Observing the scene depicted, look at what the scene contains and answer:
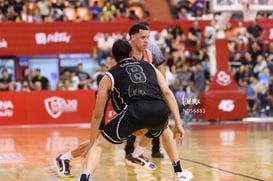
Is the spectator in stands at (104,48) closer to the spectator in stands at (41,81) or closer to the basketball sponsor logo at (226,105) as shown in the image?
the spectator in stands at (41,81)

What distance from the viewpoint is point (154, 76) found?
7.91 meters

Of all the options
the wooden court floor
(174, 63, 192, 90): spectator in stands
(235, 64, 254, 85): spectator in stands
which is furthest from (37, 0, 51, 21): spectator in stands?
the wooden court floor

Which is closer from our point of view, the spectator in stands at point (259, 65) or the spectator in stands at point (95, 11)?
the spectator in stands at point (259, 65)

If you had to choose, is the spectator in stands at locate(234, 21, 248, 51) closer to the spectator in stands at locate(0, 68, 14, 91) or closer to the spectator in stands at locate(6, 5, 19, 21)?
the spectator in stands at locate(6, 5, 19, 21)

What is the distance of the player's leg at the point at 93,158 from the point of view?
7563mm

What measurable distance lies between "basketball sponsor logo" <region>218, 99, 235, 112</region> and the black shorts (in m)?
13.3

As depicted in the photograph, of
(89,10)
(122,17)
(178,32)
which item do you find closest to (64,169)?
(178,32)

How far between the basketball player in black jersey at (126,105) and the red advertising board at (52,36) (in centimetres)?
1779

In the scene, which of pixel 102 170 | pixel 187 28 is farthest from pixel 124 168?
pixel 187 28

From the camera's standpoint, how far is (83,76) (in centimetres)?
2377

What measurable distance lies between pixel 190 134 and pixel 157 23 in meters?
10.3

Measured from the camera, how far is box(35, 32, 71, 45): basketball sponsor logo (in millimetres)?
25375

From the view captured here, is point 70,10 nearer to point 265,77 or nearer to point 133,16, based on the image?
point 133,16

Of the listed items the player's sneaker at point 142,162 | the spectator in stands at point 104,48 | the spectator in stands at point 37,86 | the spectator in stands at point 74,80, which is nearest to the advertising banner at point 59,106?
the spectator in stands at point 37,86
